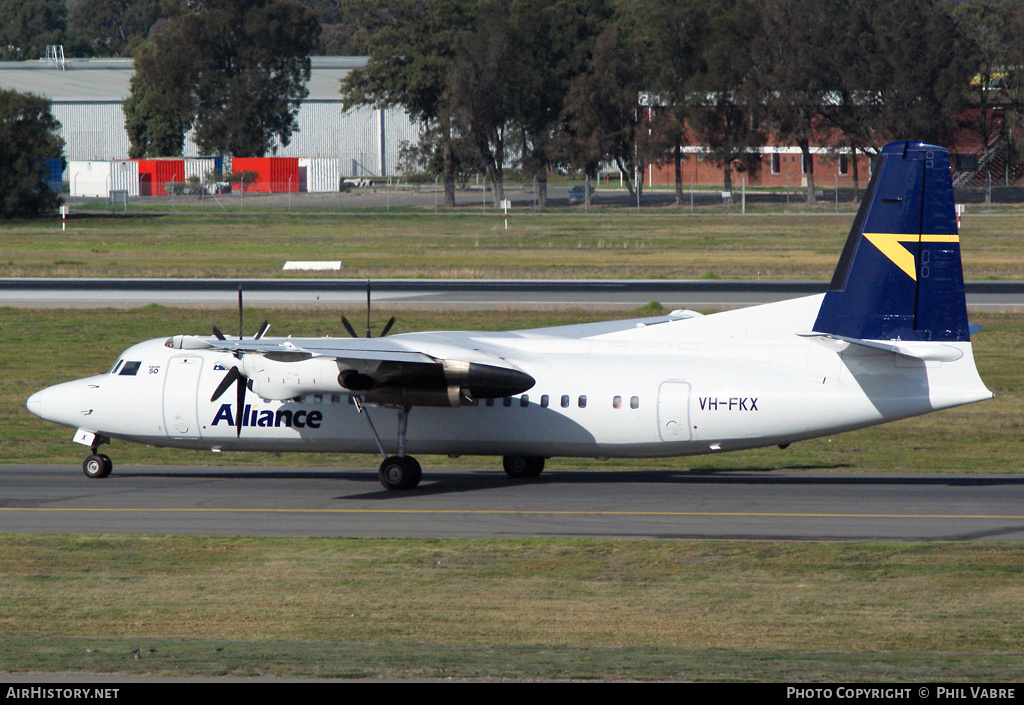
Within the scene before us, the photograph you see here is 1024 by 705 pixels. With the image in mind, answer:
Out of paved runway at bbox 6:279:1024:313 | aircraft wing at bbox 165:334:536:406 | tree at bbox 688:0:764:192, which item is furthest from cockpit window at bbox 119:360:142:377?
tree at bbox 688:0:764:192

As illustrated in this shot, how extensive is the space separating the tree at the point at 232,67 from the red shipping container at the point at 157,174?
390cm

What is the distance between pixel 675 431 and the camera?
71.9 ft

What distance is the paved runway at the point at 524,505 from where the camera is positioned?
1939 cm

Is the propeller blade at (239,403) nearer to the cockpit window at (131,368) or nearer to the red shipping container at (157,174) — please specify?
the cockpit window at (131,368)

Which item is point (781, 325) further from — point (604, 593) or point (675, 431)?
point (604, 593)

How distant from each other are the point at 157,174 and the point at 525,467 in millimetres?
117627

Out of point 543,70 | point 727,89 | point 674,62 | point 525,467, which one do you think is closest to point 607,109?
point 543,70

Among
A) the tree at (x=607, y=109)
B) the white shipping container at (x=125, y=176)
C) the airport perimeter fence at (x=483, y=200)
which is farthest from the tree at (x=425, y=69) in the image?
the white shipping container at (x=125, y=176)

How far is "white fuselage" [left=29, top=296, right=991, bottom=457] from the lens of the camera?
21.3 metres

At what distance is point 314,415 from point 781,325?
9.37 m

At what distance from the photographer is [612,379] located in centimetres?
2241

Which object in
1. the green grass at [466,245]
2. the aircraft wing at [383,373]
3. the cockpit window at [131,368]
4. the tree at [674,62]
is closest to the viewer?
the aircraft wing at [383,373]

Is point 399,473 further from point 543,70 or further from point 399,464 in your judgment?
point 543,70

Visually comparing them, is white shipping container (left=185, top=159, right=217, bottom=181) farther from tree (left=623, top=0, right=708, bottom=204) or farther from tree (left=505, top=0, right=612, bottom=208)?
tree (left=623, top=0, right=708, bottom=204)
